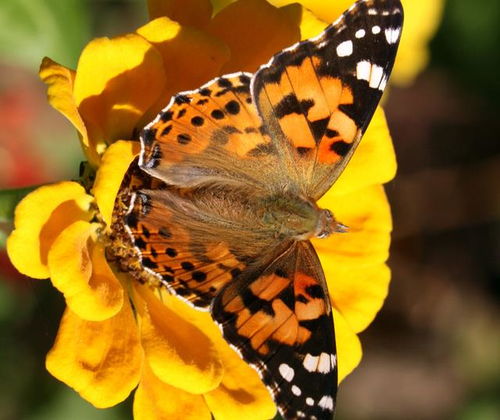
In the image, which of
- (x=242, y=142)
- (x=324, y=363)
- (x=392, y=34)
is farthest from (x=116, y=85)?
(x=324, y=363)

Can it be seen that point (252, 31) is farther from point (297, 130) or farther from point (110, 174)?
point (110, 174)

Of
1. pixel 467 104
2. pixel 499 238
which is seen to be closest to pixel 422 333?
pixel 499 238

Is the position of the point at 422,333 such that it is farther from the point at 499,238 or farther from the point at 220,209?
the point at 220,209

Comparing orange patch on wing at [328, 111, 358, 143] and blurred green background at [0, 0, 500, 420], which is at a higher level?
orange patch on wing at [328, 111, 358, 143]

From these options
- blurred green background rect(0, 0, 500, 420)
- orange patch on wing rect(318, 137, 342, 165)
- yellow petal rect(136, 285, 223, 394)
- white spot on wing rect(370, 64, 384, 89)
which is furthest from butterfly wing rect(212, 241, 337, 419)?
blurred green background rect(0, 0, 500, 420)

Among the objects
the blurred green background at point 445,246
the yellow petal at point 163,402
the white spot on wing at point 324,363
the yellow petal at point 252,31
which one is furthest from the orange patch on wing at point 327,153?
the blurred green background at point 445,246

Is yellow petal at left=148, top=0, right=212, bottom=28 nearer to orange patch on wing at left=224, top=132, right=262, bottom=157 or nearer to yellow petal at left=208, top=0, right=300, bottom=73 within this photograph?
yellow petal at left=208, top=0, right=300, bottom=73
